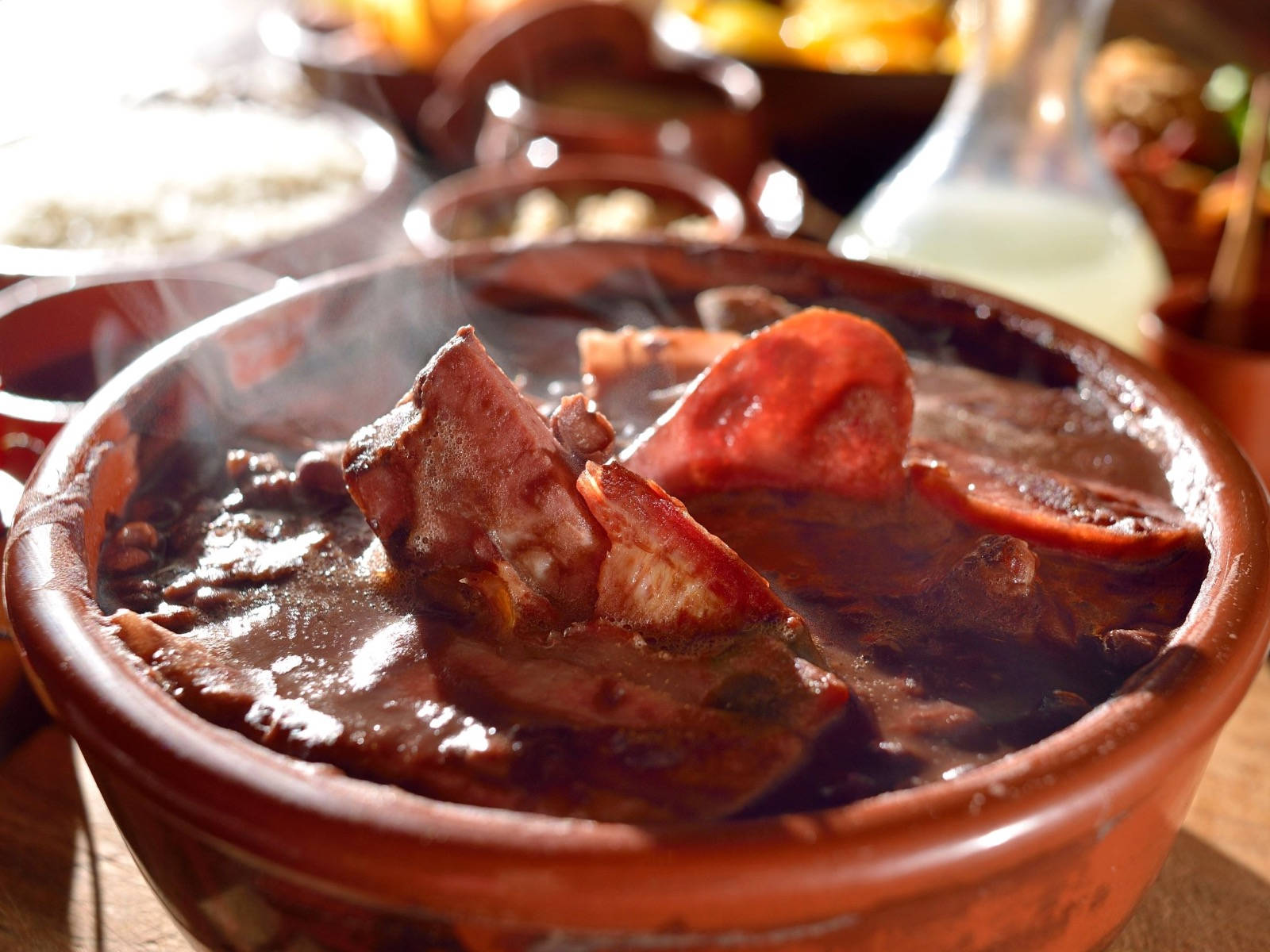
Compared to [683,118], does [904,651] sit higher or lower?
higher

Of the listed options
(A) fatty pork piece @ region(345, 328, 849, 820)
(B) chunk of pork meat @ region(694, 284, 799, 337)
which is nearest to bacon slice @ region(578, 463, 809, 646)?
(A) fatty pork piece @ region(345, 328, 849, 820)

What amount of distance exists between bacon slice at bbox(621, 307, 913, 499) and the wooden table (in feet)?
2.30

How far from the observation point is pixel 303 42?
4688 millimetres

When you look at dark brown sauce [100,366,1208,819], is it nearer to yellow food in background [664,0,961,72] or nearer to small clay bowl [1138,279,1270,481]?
small clay bowl [1138,279,1270,481]

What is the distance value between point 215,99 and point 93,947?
3.59 meters

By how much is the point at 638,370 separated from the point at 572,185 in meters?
1.89

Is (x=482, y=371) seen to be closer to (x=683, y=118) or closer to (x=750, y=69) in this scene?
(x=683, y=118)

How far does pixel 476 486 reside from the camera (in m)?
1.28

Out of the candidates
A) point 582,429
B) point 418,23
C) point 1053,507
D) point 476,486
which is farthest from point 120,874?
point 418,23

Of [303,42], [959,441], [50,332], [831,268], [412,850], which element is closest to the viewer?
[412,850]

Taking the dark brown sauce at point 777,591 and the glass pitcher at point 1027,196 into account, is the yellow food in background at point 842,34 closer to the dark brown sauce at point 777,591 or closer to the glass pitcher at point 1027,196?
the glass pitcher at point 1027,196

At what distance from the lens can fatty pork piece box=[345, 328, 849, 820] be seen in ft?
3.49

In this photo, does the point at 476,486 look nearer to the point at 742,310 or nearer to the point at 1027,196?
the point at 742,310

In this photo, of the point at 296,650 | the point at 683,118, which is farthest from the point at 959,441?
the point at 683,118
